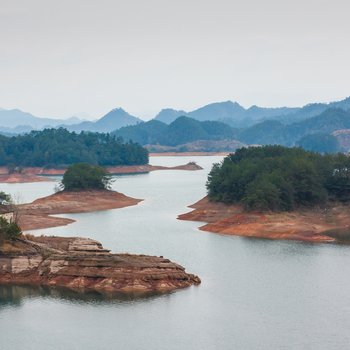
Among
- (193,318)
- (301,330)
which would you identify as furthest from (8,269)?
(301,330)

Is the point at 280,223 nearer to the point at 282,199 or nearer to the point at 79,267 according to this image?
the point at 282,199

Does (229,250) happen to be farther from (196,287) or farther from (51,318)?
(51,318)

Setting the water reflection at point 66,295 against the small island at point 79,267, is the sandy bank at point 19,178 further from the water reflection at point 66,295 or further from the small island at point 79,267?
the water reflection at point 66,295

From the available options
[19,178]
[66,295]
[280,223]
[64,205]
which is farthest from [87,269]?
[19,178]

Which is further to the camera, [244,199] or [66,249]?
[244,199]

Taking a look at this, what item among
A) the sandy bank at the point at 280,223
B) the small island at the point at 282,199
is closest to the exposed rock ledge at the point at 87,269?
the sandy bank at the point at 280,223

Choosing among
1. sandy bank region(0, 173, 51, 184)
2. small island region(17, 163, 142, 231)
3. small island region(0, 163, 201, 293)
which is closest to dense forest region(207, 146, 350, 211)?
small island region(17, 163, 142, 231)

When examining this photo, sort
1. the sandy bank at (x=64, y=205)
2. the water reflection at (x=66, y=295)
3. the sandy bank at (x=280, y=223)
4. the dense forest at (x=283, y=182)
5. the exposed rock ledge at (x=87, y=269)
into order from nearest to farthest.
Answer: the water reflection at (x=66, y=295) → the exposed rock ledge at (x=87, y=269) → the sandy bank at (x=280, y=223) → the dense forest at (x=283, y=182) → the sandy bank at (x=64, y=205)
